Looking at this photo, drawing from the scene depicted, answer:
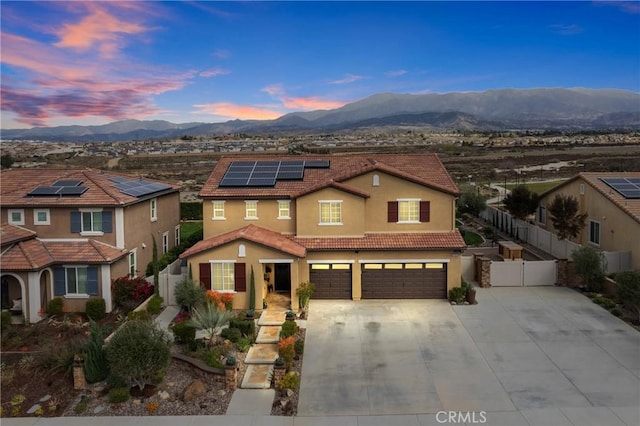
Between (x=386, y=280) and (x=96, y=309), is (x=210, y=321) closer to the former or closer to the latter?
(x=96, y=309)

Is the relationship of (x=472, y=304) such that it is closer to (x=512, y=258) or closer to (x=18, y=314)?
(x=512, y=258)

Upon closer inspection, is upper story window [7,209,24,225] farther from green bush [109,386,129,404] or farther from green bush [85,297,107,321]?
green bush [109,386,129,404]

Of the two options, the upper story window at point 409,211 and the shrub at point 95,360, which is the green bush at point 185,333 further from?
the upper story window at point 409,211

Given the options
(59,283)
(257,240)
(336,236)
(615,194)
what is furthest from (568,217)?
(59,283)

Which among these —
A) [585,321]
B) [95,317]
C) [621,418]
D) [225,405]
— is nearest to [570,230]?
[585,321]

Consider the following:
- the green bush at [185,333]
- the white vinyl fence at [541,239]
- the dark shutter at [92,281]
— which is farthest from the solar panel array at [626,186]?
the dark shutter at [92,281]

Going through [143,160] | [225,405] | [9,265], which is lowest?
[225,405]

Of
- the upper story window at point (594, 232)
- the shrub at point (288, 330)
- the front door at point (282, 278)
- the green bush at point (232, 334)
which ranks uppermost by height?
the upper story window at point (594, 232)
